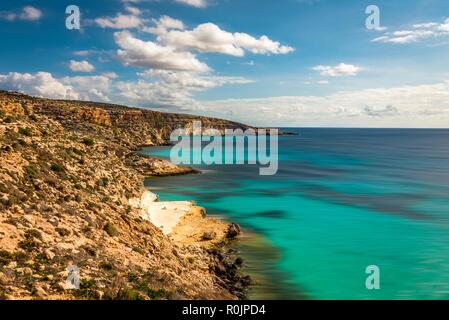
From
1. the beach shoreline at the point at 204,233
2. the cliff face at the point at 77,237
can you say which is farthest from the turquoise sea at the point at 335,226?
the cliff face at the point at 77,237

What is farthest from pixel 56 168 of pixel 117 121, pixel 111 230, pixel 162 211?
pixel 117 121

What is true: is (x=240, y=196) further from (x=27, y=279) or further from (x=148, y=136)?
(x=148, y=136)

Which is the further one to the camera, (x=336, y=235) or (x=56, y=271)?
(x=336, y=235)

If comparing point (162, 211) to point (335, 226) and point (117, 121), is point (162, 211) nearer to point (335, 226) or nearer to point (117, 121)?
point (335, 226)

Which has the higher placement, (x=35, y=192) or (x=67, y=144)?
(x=67, y=144)
